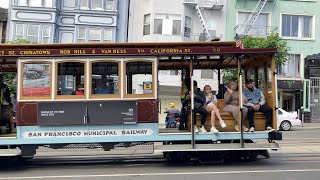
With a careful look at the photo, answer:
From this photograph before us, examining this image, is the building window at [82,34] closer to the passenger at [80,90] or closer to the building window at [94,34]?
the building window at [94,34]

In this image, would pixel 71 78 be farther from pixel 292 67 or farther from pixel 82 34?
pixel 292 67

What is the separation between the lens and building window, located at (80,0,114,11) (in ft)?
121

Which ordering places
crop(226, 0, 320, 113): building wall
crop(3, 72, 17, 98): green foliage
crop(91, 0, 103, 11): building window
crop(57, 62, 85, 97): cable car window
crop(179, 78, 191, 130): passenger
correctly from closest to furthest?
crop(57, 62, 85, 97): cable car window < crop(179, 78, 191, 130): passenger < crop(3, 72, 17, 98): green foliage < crop(91, 0, 103, 11): building window < crop(226, 0, 320, 113): building wall

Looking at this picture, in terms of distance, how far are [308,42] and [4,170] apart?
105 ft

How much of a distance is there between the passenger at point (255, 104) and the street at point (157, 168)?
1119 mm

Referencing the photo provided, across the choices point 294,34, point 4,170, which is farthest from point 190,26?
point 4,170

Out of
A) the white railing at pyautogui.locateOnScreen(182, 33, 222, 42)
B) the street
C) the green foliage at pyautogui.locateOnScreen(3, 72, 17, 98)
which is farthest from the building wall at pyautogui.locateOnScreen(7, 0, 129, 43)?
the street

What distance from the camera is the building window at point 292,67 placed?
36616mm

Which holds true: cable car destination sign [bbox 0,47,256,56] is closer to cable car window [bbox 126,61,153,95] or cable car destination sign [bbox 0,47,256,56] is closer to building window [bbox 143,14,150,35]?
cable car window [bbox 126,61,153,95]

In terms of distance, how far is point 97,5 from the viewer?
37062 mm

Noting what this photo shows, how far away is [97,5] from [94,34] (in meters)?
2.49

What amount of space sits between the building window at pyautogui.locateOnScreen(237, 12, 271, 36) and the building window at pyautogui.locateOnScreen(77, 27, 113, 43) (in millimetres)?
10971

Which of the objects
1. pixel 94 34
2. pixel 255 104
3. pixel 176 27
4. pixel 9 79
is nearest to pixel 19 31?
pixel 94 34

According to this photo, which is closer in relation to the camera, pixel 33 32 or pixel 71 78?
pixel 71 78
